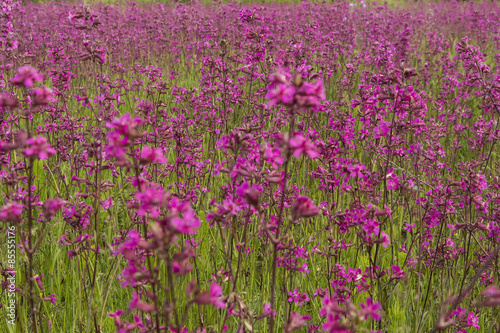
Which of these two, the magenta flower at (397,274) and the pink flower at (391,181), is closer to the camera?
the magenta flower at (397,274)

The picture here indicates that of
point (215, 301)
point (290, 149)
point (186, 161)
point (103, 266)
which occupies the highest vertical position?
point (290, 149)

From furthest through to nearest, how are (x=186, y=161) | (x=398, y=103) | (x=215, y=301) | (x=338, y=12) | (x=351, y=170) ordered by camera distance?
(x=338, y=12)
(x=186, y=161)
(x=398, y=103)
(x=351, y=170)
(x=215, y=301)

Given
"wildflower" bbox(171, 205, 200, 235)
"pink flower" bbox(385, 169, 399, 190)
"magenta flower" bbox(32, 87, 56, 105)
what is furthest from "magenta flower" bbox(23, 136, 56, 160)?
"pink flower" bbox(385, 169, 399, 190)

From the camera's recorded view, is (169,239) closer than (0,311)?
Yes

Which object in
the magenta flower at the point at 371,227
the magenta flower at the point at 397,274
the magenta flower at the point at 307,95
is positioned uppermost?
the magenta flower at the point at 307,95

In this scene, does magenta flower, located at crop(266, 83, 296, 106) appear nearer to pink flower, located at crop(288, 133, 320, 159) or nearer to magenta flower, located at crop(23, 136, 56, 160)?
pink flower, located at crop(288, 133, 320, 159)

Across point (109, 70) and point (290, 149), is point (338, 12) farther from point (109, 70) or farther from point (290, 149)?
point (290, 149)

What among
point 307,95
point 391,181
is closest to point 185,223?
point 307,95

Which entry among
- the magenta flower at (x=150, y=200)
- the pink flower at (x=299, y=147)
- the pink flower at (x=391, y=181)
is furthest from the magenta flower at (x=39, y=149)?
the pink flower at (x=391, y=181)

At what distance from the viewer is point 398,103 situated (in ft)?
10.8

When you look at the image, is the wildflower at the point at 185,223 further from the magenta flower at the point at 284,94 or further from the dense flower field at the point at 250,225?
the magenta flower at the point at 284,94

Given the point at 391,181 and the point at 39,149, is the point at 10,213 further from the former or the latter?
the point at 391,181

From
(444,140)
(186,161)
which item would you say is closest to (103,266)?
(186,161)

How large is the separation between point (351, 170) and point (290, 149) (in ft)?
4.38
